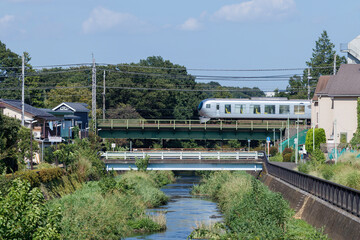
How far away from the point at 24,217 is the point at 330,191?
12457 mm

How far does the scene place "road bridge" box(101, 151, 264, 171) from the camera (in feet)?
190

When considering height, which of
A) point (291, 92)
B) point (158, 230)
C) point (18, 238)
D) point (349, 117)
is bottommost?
point (158, 230)

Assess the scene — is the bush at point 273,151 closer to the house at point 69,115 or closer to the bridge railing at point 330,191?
the house at point 69,115

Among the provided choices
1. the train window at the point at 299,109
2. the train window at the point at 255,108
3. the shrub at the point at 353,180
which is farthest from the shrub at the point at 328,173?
the train window at the point at 299,109

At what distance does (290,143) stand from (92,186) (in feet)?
110

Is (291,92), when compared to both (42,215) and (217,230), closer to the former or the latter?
(217,230)

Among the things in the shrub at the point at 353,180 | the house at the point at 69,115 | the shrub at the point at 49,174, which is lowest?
the shrub at the point at 49,174

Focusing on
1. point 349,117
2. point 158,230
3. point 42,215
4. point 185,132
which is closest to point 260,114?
point 185,132

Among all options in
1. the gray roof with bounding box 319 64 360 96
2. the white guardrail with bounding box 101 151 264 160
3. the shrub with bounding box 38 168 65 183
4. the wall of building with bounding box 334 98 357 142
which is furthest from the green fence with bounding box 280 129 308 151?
the shrub with bounding box 38 168 65 183

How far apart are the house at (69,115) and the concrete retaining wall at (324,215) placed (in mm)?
46751

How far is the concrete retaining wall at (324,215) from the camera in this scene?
19.1 metres

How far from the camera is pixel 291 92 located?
5089 inches

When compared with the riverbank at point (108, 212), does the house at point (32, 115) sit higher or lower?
higher

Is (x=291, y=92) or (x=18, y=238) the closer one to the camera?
(x=18, y=238)
